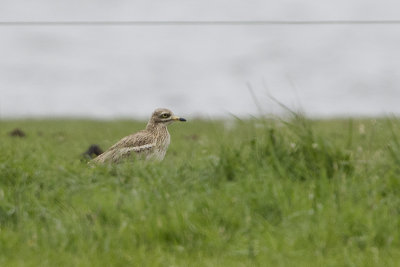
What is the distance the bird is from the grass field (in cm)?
80

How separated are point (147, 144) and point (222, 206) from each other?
118 inches

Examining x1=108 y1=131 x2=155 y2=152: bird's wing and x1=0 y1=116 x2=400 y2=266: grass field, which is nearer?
x1=0 y1=116 x2=400 y2=266: grass field

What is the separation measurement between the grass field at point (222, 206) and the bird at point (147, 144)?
0.80 metres

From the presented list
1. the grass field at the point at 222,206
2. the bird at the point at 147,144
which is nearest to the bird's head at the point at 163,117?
the bird at the point at 147,144

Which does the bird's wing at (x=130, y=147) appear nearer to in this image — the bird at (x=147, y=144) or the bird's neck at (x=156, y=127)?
the bird at (x=147, y=144)

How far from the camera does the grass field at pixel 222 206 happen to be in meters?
6.68

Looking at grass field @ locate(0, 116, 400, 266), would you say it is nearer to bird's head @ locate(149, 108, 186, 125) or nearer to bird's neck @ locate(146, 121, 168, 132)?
bird's neck @ locate(146, 121, 168, 132)

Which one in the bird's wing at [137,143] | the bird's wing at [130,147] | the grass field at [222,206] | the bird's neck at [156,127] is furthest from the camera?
the bird's neck at [156,127]

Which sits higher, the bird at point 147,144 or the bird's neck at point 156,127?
the bird's neck at point 156,127

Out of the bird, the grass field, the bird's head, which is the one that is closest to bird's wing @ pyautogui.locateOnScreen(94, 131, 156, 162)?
the bird

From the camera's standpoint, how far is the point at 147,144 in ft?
33.2

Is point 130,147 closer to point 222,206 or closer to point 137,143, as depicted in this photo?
point 137,143

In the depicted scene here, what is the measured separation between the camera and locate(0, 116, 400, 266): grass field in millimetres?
6676

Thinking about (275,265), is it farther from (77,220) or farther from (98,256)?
(77,220)
